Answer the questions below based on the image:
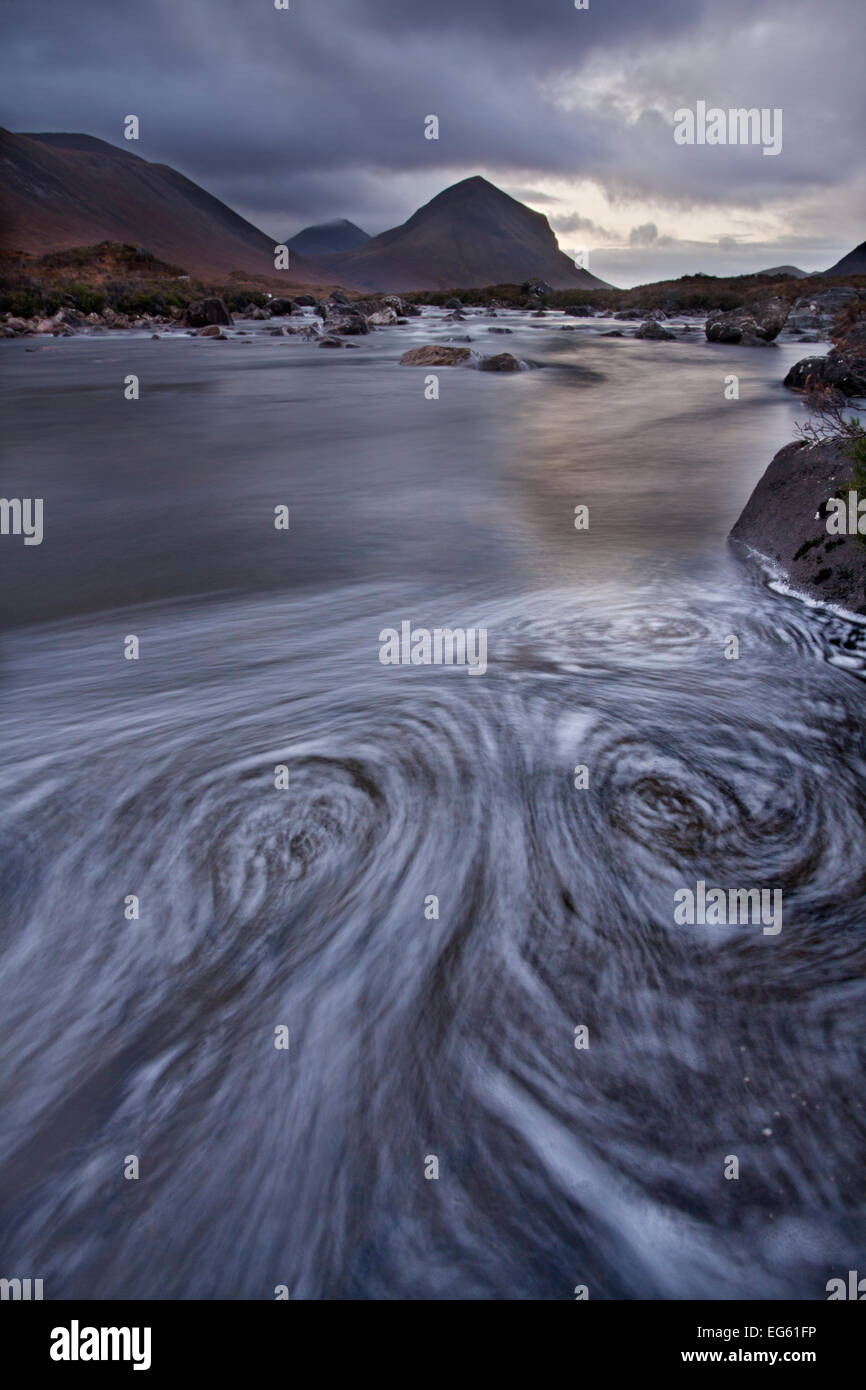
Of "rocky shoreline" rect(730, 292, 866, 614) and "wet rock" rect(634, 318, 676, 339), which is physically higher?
"wet rock" rect(634, 318, 676, 339)

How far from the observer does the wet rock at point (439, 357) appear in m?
19.6

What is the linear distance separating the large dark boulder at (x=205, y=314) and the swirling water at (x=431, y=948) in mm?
34114

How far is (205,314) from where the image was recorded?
3400 centimetres

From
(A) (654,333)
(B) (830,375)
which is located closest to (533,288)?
(A) (654,333)

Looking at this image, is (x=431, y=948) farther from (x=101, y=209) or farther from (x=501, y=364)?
(x=101, y=209)

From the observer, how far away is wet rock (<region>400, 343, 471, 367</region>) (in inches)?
772

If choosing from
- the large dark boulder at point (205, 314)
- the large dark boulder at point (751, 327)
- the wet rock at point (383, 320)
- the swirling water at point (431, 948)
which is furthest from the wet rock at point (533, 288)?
the swirling water at point (431, 948)

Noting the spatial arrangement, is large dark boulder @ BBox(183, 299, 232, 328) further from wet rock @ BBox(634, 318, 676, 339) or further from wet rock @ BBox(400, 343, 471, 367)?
wet rock @ BBox(634, 318, 676, 339)

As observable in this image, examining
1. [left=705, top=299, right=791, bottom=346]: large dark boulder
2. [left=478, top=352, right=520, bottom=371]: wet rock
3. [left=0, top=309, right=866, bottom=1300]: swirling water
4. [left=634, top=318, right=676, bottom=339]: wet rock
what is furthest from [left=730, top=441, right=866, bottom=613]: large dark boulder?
[left=634, top=318, right=676, bottom=339]: wet rock

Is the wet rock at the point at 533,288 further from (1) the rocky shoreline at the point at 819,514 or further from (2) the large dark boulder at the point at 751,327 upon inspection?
(1) the rocky shoreline at the point at 819,514

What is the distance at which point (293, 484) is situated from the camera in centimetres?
834

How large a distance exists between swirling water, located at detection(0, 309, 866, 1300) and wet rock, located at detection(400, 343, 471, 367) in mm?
16438

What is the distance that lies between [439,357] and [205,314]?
19.7 metres
